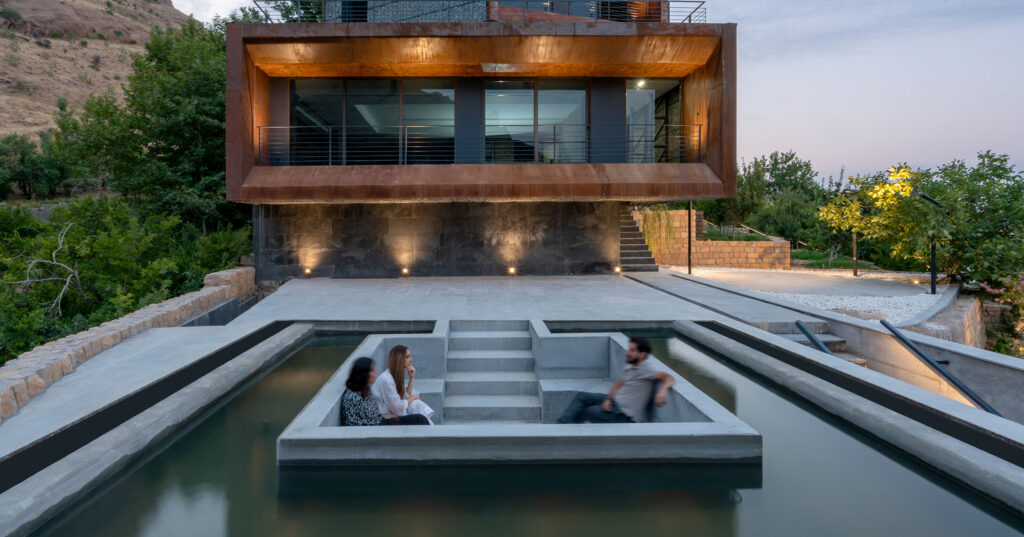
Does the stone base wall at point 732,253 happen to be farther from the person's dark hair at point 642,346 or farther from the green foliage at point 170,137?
the person's dark hair at point 642,346

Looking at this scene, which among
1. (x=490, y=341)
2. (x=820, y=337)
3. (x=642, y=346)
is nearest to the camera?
(x=642, y=346)

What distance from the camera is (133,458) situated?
3.63 metres

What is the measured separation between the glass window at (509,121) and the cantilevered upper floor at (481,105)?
0.04 meters

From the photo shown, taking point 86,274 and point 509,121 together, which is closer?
point 86,274

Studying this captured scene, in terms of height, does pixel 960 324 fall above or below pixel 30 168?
below

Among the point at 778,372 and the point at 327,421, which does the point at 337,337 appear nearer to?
the point at 327,421

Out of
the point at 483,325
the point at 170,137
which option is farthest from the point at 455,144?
the point at 170,137

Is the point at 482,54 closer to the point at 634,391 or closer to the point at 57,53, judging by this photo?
the point at 634,391

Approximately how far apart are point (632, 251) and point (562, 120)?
4.88 meters

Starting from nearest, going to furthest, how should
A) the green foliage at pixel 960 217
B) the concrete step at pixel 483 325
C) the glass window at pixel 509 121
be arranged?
the concrete step at pixel 483 325
the green foliage at pixel 960 217
the glass window at pixel 509 121

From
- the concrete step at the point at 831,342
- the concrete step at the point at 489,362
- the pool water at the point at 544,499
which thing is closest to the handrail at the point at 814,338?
the concrete step at the point at 831,342

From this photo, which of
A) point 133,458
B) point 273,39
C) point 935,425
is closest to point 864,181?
point 935,425

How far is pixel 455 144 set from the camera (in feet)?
44.2

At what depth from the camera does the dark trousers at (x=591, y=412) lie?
4.31 m
